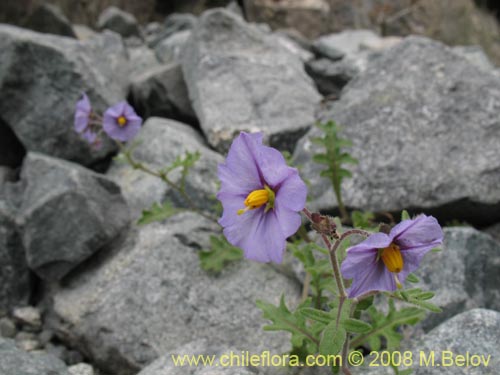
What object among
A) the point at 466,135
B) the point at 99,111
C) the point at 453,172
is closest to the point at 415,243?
the point at 453,172

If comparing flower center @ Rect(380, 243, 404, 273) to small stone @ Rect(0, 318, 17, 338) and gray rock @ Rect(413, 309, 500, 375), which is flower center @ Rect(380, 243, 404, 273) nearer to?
gray rock @ Rect(413, 309, 500, 375)

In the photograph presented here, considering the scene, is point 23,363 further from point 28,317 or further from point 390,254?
point 390,254

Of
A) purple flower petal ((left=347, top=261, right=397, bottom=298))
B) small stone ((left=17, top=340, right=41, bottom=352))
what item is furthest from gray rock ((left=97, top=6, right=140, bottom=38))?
purple flower petal ((left=347, top=261, right=397, bottom=298))

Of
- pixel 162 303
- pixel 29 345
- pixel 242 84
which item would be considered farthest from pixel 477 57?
pixel 29 345

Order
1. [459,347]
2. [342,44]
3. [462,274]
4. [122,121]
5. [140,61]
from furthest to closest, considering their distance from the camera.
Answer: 1. [342,44]
2. [140,61]
3. [122,121]
4. [462,274]
5. [459,347]

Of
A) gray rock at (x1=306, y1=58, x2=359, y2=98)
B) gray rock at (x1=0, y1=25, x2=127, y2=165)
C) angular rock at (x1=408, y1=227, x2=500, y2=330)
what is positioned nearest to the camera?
angular rock at (x1=408, y1=227, x2=500, y2=330)

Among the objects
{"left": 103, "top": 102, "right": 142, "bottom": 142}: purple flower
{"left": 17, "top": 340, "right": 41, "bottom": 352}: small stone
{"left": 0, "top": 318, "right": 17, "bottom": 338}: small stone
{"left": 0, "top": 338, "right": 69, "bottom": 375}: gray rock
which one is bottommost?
{"left": 17, "top": 340, "right": 41, "bottom": 352}: small stone

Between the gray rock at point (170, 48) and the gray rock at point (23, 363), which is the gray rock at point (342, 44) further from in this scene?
the gray rock at point (23, 363)
